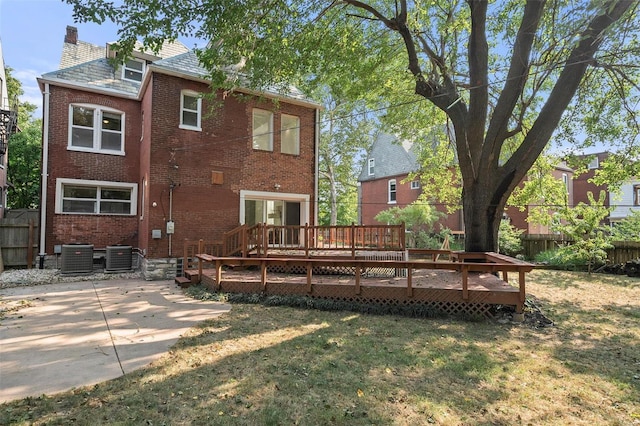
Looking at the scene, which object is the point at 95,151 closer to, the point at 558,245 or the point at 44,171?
the point at 44,171

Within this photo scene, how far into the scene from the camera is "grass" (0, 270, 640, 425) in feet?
9.85

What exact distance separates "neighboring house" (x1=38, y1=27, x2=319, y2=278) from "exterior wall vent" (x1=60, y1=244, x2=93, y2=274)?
109 centimetres

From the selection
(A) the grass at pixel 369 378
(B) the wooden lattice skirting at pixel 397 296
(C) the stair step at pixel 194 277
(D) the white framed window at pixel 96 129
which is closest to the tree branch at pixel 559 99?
(B) the wooden lattice skirting at pixel 397 296

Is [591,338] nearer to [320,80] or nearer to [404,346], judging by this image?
[404,346]

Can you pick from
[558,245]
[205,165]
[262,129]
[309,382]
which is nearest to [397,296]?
[309,382]

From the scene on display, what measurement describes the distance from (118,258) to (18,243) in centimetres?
373

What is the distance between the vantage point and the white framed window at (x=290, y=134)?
13.1 m

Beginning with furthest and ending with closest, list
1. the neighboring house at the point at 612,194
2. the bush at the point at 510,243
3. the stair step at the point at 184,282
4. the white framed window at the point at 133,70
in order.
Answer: the neighboring house at the point at 612,194 < the bush at the point at 510,243 < the white framed window at the point at 133,70 < the stair step at the point at 184,282

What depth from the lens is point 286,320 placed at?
6.14m

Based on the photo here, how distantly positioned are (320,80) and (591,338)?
921 cm

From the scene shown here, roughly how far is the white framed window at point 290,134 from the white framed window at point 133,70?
6188 millimetres

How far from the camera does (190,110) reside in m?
11.5

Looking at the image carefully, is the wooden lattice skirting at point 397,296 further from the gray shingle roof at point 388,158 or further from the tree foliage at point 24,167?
the tree foliage at point 24,167

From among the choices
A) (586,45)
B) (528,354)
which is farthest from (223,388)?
(586,45)
